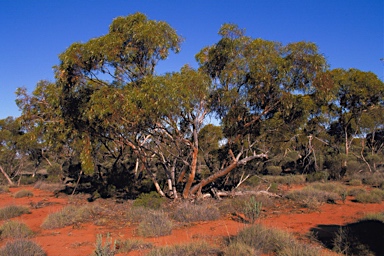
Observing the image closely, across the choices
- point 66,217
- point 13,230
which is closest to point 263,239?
point 13,230

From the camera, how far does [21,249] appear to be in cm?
679

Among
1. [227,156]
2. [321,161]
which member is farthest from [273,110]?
[321,161]

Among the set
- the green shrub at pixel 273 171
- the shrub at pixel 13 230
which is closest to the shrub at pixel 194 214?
the shrub at pixel 13 230

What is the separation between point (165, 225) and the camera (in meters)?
9.34

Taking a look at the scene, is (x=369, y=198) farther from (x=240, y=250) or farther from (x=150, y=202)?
(x=240, y=250)

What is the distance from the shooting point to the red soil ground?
823 centimetres

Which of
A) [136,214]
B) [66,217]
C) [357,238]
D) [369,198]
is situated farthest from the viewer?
[369,198]

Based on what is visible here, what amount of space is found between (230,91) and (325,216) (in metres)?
5.76

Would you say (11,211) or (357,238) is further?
(11,211)

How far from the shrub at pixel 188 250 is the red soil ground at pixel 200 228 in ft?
2.19

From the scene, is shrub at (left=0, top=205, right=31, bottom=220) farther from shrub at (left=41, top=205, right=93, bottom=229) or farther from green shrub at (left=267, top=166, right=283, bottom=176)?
green shrub at (left=267, top=166, right=283, bottom=176)

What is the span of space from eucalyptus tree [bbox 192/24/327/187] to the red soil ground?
119 inches

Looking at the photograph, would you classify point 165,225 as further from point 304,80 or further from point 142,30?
point 304,80

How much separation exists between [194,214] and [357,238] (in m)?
5.06
